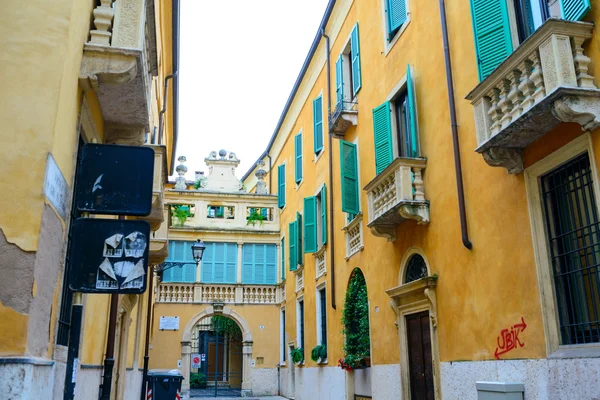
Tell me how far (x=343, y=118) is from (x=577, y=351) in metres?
9.32

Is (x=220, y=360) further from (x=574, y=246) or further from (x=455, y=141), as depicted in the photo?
(x=574, y=246)

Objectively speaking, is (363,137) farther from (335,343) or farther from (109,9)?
(109,9)

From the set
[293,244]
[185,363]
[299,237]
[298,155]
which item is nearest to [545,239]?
[299,237]

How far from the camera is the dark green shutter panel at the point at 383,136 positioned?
455 inches

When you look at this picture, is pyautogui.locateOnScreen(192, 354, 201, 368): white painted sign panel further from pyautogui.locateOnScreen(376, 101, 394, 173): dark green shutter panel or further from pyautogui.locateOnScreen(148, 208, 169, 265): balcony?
pyautogui.locateOnScreen(376, 101, 394, 173): dark green shutter panel

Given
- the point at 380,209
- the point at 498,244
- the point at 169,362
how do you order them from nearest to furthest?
the point at 498,244 → the point at 380,209 → the point at 169,362

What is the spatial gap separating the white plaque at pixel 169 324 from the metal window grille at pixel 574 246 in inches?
798

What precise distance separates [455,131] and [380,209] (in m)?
2.49

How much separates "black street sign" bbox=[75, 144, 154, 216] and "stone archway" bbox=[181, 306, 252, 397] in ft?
67.5

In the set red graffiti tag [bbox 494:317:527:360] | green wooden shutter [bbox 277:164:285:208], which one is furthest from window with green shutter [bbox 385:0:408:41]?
green wooden shutter [bbox 277:164:285:208]

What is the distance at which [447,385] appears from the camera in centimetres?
900

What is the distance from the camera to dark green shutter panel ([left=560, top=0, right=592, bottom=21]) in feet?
20.0

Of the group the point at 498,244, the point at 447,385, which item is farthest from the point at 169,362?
the point at 498,244

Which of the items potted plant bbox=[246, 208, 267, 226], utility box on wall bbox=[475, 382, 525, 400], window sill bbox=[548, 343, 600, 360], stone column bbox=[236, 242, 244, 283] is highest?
potted plant bbox=[246, 208, 267, 226]
